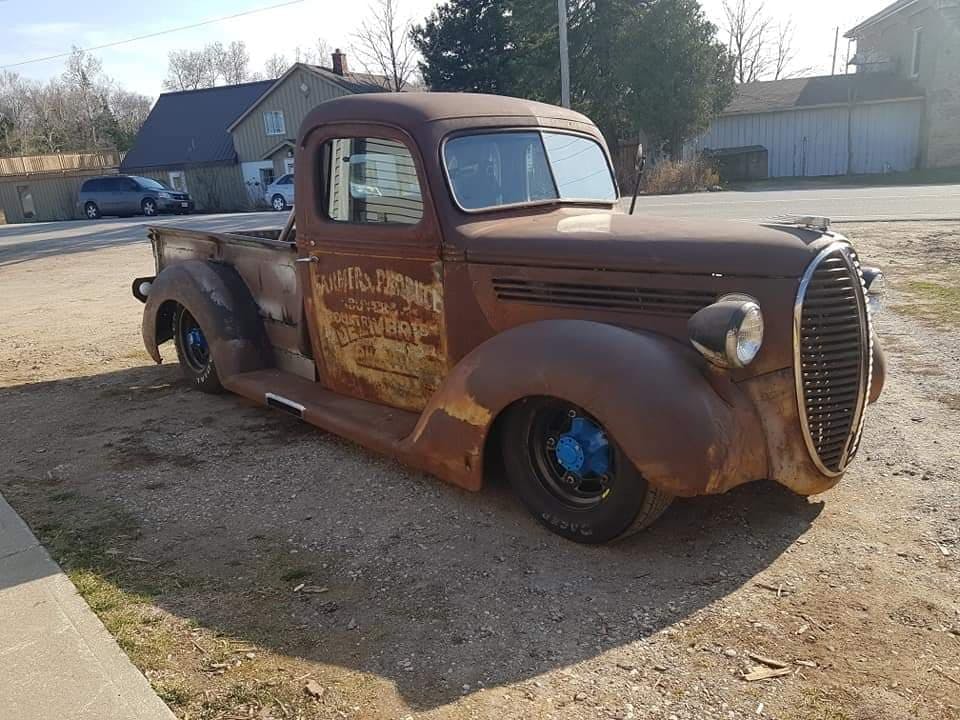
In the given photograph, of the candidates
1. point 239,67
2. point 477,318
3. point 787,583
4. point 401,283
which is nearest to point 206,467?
point 401,283

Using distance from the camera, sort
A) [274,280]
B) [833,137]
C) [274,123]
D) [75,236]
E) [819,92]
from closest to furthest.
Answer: [274,280] → [75,236] → [833,137] → [819,92] → [274,123]

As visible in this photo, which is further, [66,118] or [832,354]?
[66,118]

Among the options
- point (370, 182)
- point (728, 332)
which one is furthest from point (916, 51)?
point (728, 332)

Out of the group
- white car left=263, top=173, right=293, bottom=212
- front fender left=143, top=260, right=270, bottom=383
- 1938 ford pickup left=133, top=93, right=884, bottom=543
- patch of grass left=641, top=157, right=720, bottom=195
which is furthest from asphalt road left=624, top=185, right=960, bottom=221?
white car left=263, top=173, right=293, bottom=212

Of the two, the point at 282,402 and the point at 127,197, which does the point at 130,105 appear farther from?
the point at 282,402

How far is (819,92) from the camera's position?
3288cm

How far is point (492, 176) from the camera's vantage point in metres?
4.10

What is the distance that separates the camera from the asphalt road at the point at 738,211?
563 inches

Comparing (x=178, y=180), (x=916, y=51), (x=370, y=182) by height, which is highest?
(x=916, y=51)

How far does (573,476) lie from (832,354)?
1.18m

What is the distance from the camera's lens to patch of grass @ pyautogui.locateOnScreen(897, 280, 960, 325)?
23.1ft

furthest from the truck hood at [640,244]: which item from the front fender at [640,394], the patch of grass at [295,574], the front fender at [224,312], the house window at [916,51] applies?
the house window at [916,51]

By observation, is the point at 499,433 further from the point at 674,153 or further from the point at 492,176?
the point at 674,153

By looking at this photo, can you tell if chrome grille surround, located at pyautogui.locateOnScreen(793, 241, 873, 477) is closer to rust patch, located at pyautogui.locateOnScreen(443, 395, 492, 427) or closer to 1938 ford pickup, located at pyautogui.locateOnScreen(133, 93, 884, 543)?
1938 ford pickup, located at pyautogui.locateOnScreen(133, 93, 884, 543)
